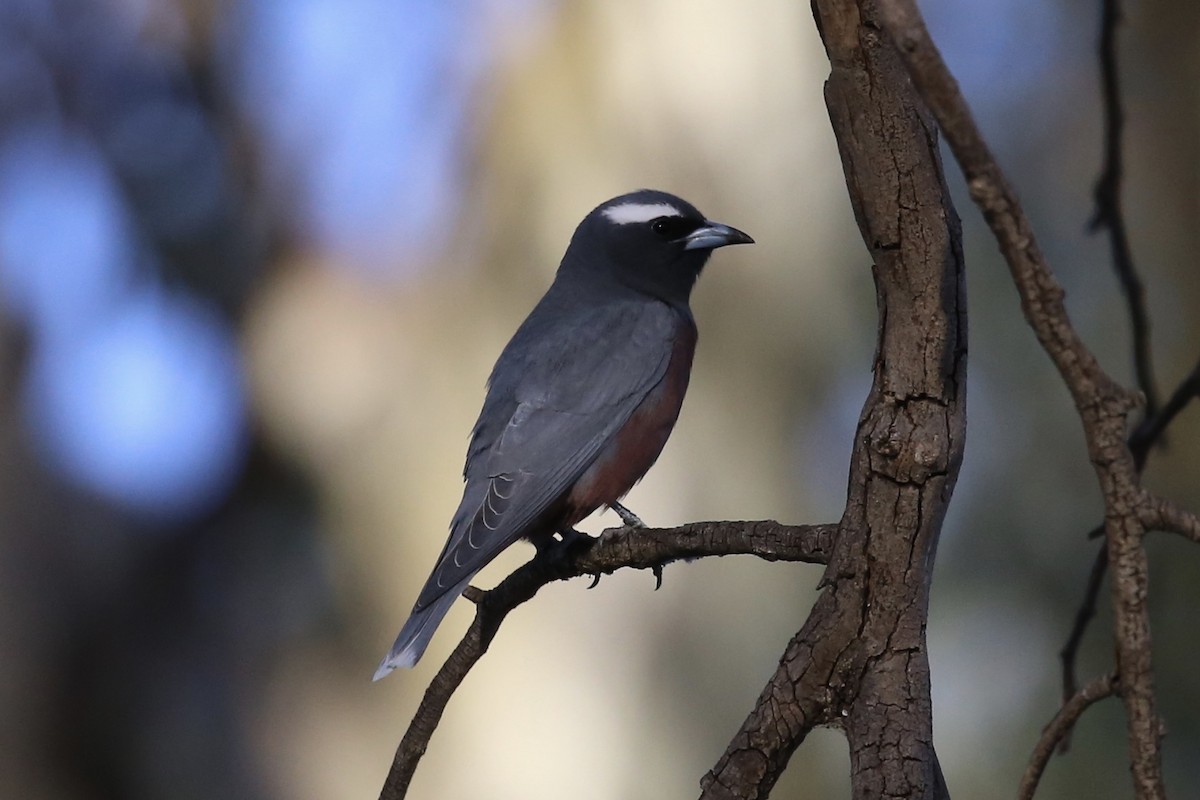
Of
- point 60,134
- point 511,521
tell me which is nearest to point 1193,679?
point 511,521

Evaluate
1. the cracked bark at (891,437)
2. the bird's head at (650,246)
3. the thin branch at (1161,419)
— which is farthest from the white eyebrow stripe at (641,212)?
the cracked bark at (891,437)

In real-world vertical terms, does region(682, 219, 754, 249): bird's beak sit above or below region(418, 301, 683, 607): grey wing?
above

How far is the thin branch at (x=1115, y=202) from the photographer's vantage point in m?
3.39

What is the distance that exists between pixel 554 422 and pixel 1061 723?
258 centimetres

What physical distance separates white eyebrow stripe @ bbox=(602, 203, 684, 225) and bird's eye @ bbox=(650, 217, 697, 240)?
0.09 feet

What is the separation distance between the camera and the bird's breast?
4.43 metres

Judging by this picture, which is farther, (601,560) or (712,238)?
(712,238)

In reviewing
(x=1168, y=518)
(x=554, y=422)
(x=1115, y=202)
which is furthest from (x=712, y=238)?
(x=1168, y=518)

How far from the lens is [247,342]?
8.02 meters

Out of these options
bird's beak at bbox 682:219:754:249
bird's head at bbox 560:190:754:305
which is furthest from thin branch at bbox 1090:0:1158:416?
bird's head at bbox 560:190:754:305

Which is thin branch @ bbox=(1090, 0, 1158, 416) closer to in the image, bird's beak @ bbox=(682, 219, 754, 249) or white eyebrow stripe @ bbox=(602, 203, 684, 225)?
bird's beak @ bbox=(682, 219, 754, 249)

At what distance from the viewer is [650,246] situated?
17.4 ft

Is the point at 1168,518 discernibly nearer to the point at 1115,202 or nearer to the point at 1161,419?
the point at 1161,419

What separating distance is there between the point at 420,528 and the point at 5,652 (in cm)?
250
